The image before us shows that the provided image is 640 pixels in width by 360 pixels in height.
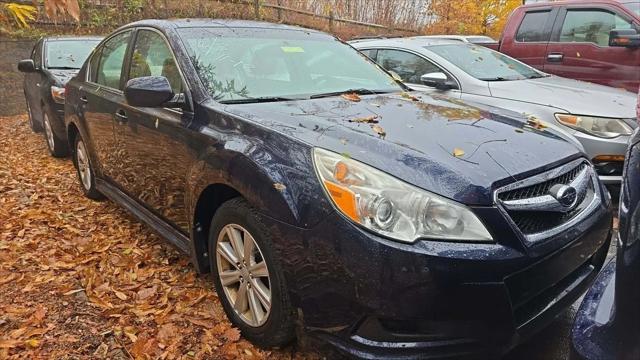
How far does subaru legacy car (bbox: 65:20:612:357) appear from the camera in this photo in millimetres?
1925

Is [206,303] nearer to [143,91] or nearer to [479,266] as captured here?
[143,91]

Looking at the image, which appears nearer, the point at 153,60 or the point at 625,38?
the point at 153,60

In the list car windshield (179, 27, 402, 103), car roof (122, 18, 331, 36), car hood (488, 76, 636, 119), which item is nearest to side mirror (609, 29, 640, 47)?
car hood (488, 76, 636, 119)

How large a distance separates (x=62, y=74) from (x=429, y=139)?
6175 mm

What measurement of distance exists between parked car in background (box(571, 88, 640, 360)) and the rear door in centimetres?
642

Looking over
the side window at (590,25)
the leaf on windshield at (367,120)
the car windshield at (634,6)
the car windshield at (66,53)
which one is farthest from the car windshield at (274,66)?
the car windshield at (66,53)

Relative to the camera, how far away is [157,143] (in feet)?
10.5

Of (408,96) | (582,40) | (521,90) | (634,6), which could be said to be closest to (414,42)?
(521,90)

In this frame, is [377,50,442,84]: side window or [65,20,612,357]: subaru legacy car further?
[377,50,442,84]: side window

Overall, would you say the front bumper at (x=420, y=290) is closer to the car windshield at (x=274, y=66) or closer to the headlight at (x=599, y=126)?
the car windshield at (x=274, y=66)

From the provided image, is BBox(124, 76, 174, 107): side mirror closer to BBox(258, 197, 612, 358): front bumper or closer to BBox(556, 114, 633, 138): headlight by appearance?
BBox(258, 197, 612, 358): front bumper

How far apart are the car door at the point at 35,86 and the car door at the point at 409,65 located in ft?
15.8

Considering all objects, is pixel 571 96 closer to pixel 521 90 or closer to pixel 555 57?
pixel 521 90

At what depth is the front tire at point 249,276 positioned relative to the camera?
2.29 meters
